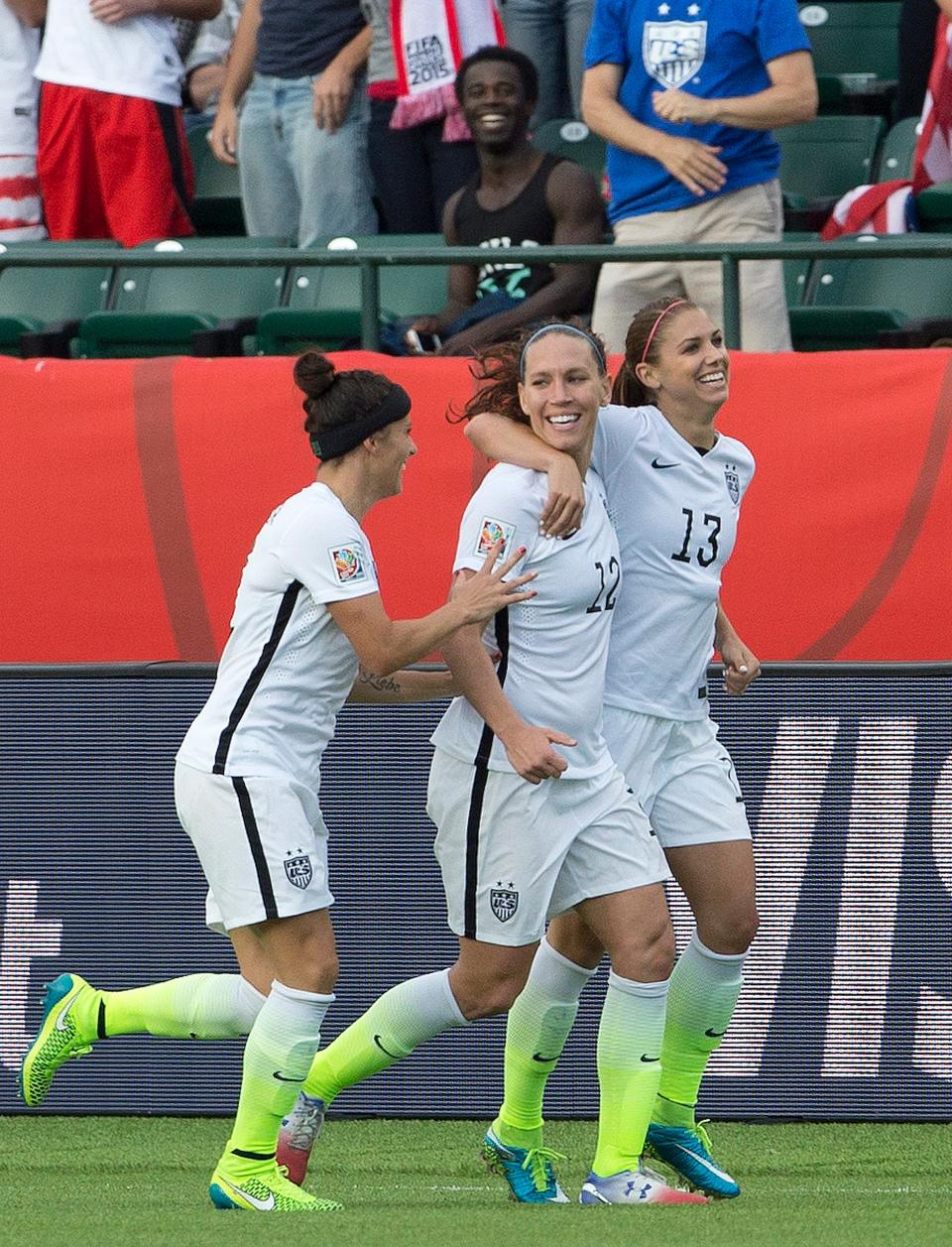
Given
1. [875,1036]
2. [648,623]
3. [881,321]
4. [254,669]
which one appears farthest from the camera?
[881,321]

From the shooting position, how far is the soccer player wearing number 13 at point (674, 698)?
4.94 m

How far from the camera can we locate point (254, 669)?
15.1 feet

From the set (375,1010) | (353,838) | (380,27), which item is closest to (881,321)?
(380,27)

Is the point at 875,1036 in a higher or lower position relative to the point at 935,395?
lower

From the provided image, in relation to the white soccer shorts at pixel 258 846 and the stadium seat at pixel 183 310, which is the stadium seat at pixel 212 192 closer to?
the stadium seat at pixel 183 310

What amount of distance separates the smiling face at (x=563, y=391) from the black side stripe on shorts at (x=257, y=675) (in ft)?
2.19

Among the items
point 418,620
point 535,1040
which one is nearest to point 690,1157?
point 535,1040

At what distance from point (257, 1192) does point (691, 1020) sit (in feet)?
3.72

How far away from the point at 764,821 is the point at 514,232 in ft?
9.79

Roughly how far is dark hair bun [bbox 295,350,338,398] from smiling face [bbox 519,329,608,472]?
45 cm

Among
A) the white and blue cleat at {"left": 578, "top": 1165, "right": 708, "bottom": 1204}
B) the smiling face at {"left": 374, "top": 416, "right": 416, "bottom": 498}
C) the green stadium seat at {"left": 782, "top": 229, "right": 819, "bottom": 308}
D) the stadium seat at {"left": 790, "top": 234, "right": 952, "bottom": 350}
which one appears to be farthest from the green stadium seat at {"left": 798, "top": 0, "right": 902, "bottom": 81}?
the white and blue cleat at {"left": 578, "top": 1165, "right": 708, "bottom": 1204}

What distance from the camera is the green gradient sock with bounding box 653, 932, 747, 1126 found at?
5.04 meters

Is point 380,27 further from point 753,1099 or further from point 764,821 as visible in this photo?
point 753,1099

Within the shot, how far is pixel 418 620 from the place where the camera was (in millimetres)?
4504
